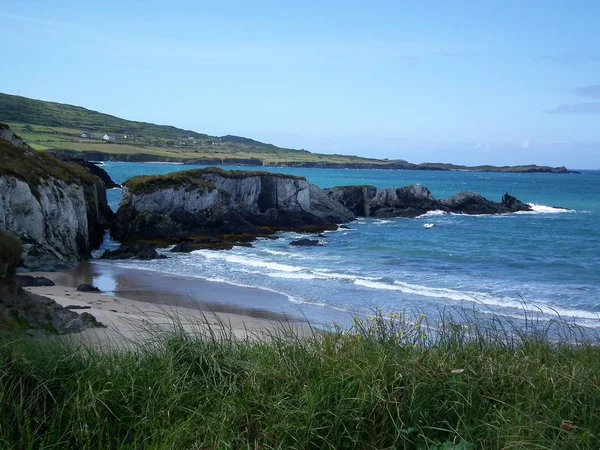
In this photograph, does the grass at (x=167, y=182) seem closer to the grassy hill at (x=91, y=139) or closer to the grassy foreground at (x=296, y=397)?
the grassy foreground at (x=296, y=397)

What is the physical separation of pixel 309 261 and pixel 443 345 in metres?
25.3

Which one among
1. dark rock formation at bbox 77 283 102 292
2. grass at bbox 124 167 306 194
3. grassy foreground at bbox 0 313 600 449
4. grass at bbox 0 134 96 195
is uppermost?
grassy foreground at bbox 0 313 600 449

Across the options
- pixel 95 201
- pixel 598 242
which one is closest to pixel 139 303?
pixel 95 201

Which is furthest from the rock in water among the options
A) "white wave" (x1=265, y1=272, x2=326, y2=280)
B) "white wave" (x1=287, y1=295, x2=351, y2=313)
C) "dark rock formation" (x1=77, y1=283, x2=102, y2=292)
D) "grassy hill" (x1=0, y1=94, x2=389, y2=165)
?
"grassy hill" (x1=0, y1=94, x2=389, y2=165)

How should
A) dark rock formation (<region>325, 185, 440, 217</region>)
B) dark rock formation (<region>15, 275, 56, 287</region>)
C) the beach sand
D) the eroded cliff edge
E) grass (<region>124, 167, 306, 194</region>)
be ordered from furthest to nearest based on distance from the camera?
dark rock formation (<region>325, 185, 440, 217</region>) < grass (<region>124, 167, 306, 194</region>) < the eroded cliff edge < dark rock formation (<region>15, 275, 56, 287</region>) < the beach sand

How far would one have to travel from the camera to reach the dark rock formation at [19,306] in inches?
445

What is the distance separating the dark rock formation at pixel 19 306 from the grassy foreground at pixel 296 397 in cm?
565

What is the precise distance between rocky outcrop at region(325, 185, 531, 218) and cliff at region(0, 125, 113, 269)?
29.7 m

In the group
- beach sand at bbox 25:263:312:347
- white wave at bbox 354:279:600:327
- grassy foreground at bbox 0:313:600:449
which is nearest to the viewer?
grassy foreground at bbox 0:313:600:449

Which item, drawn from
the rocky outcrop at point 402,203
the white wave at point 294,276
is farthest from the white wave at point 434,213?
the white wave at point 294,276

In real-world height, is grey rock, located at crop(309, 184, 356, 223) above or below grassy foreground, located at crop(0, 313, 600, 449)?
below

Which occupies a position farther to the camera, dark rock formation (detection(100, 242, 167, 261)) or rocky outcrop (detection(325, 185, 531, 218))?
rocky outcrop (detection(325, 185, 531, 218))

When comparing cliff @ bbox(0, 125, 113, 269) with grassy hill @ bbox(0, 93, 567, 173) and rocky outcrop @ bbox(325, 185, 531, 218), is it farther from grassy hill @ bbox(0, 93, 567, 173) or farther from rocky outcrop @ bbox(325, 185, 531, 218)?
grassy hill @ bbox(0, 93, 567, 173)

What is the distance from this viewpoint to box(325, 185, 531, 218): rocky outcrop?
59.9 meters
